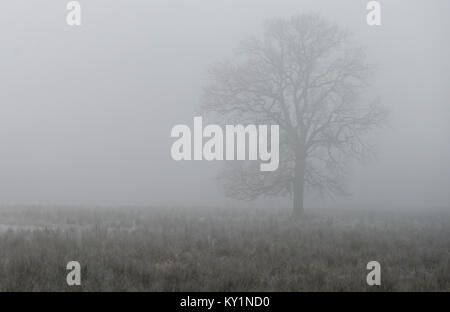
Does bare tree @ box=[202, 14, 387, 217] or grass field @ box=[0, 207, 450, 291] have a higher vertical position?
bare tree @ box=[202, 14, 387, 217]

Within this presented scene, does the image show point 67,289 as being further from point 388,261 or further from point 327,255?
point 388,261

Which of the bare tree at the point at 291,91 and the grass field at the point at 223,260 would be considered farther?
the bare tree at the point at 291,91

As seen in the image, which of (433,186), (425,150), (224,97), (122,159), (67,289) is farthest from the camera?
(425,150)

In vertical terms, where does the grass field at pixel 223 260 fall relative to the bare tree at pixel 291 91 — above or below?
below

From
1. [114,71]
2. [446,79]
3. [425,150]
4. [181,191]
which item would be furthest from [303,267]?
[446,79]

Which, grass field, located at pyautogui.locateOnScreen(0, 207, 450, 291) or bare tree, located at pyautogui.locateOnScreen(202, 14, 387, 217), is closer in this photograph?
grass field, located at pyautogui.locateOnScreen(0, 207, 450, 291)

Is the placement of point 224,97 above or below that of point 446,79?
below

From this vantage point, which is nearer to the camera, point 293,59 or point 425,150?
point 293,59

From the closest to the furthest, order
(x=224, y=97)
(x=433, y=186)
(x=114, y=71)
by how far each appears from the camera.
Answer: (x=224, y=97), (x=433, y=186), (x=114, y=71)

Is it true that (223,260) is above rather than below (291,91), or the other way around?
below

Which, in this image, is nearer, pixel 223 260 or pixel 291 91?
pixel 223 260

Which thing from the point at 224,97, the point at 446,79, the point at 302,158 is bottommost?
the point at 302,158

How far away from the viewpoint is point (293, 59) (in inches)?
866

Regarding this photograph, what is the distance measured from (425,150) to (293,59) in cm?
7005
